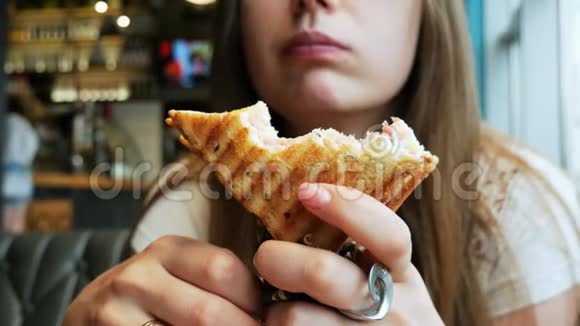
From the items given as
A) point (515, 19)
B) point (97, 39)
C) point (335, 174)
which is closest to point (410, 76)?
point (335, 174)

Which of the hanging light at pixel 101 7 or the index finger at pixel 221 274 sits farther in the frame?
the hanging light at pixel 101 7

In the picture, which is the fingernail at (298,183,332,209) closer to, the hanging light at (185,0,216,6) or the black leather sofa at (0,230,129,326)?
the black leather sofa at (0,230,129,326)

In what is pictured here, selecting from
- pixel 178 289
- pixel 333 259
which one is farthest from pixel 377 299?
pixel 178 289

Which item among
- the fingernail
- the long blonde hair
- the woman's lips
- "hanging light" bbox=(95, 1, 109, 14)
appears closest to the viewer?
the fingernail

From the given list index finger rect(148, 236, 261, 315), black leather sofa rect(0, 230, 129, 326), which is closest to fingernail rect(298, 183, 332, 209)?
index finger rect(148, 236, 261, 315)

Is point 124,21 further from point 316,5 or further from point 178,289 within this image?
point 178,289

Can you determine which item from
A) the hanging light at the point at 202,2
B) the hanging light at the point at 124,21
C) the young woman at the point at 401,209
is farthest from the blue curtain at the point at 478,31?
the hanging light at the point at 124,21

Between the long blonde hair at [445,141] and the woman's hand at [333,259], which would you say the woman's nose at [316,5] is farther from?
the woman's hand at [333,259]
